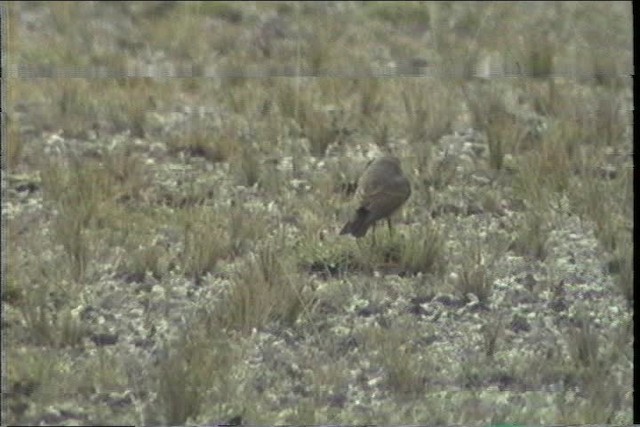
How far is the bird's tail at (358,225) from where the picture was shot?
5.14m

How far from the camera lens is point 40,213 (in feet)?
17.7

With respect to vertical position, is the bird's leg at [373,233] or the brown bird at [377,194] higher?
the brown bird at [377,194]

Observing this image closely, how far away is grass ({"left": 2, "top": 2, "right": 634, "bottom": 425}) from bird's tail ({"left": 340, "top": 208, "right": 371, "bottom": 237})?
0.05 metres

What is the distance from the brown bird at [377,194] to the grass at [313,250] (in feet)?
0.17

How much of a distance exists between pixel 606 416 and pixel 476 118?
6.61 feet

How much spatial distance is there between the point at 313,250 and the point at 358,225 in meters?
0.18

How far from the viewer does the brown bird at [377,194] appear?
5188mm

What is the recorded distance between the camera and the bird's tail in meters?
5.14

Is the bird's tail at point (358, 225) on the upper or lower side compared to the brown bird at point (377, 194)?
lower

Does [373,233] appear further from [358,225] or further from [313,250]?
[313,250]

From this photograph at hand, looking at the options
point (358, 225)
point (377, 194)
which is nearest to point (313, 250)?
point (358, 225)

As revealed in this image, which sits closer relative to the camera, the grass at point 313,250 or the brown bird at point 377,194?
the grass at point 313,250

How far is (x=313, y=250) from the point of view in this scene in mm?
5094

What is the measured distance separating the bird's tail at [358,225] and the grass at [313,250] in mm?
51
